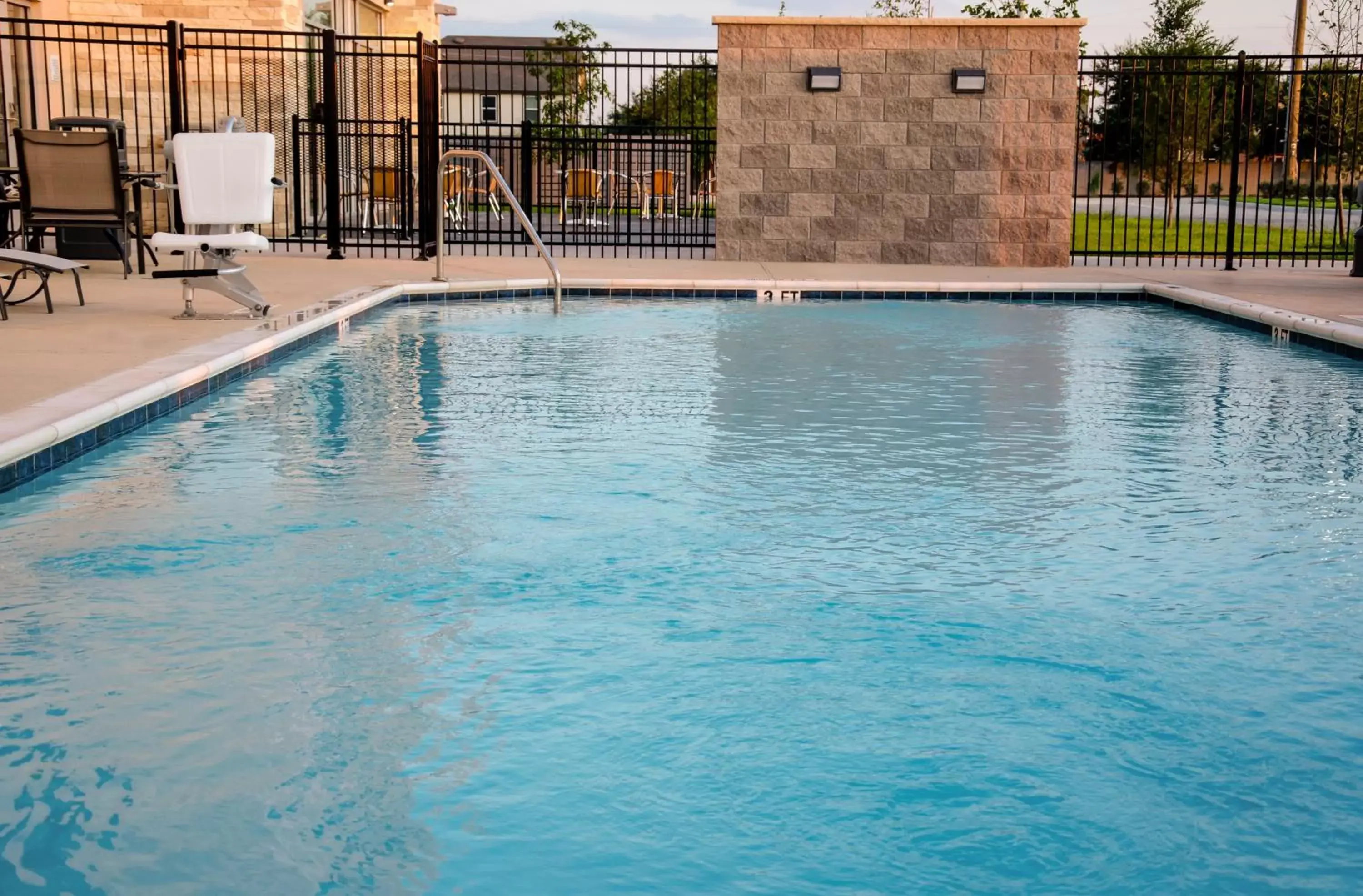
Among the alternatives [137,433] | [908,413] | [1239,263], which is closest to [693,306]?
[908,413]

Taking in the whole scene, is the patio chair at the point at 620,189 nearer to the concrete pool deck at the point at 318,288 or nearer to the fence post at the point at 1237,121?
the concrete pool deck at the point at 318,288

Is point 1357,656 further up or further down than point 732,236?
further down

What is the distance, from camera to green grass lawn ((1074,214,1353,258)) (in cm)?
1577

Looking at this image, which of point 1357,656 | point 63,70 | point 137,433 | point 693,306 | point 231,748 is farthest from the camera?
point 63,70

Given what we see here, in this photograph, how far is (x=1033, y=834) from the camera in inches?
102

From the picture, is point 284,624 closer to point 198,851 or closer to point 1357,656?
point 198,851

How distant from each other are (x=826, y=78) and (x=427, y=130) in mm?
3937

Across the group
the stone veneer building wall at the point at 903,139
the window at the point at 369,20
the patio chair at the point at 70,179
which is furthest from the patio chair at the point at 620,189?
the patio chair at the point at 70,179

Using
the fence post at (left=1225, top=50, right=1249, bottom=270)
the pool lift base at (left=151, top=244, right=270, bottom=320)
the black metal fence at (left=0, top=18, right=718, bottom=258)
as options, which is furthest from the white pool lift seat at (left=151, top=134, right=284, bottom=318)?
the fence post at (left=1225, top=50, right=1249, bottom=270)

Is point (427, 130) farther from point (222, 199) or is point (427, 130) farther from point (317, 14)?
point (317, 14)

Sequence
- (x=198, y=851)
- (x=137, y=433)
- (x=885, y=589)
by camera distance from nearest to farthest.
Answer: (x=198, y=851) < (x=885, y=589) < (x=137, y=433)

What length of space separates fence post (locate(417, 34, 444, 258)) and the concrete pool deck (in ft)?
1.46

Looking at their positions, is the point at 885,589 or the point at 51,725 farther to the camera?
the point at 885,589

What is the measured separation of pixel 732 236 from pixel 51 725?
39.4ft
